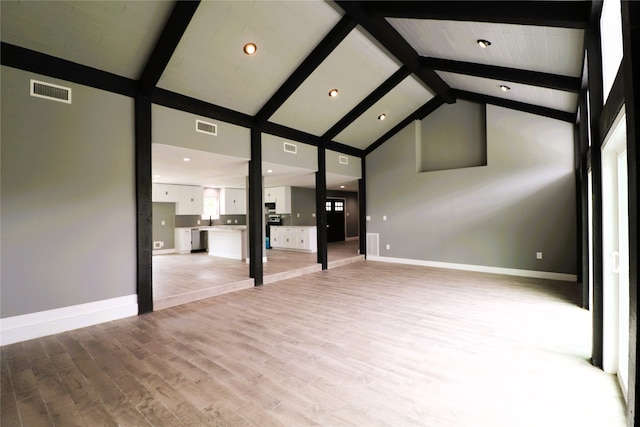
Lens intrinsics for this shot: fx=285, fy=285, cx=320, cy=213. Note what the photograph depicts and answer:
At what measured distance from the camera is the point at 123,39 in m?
3.16

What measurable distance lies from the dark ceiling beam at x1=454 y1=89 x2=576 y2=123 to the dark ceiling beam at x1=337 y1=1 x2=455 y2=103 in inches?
32.3

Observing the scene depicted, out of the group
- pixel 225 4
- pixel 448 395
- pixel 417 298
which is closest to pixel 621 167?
pixel 448 395

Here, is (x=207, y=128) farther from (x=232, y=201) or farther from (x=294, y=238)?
(x=232, y=201)

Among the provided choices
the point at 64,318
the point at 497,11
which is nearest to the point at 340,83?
the point at 497,11

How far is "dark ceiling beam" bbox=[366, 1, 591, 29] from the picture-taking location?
2532 mm

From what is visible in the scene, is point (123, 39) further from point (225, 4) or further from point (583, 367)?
point (583, 367)

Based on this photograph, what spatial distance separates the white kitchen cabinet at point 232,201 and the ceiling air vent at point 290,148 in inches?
211

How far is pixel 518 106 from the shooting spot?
5.71 m

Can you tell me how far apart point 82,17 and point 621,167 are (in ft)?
16.2

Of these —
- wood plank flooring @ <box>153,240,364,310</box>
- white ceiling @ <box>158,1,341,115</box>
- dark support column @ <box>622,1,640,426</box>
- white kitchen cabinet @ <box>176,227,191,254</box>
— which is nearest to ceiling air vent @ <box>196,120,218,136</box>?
white ceiling @ <box>158,1,341,115</box>

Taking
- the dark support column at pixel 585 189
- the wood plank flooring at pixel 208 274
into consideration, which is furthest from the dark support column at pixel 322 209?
the dark support column at pixel 585 189

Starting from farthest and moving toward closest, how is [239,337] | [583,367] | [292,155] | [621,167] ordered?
[292,155] < [239,337] < [583,367] < [621,167]

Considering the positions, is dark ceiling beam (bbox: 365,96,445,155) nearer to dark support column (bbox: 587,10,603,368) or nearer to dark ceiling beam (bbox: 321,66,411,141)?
dark ceiling beam (bbox: 321,66,411,141)

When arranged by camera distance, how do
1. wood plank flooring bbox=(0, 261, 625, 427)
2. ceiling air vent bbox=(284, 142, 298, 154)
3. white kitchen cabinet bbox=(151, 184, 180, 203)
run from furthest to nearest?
white kitchen cabinet bbox=(151, 184, 180, 203) < ceiling air vent bbox=(284, 142, 298, 154) < wood plank flooring bbox=(0, 261, 625, 427)
